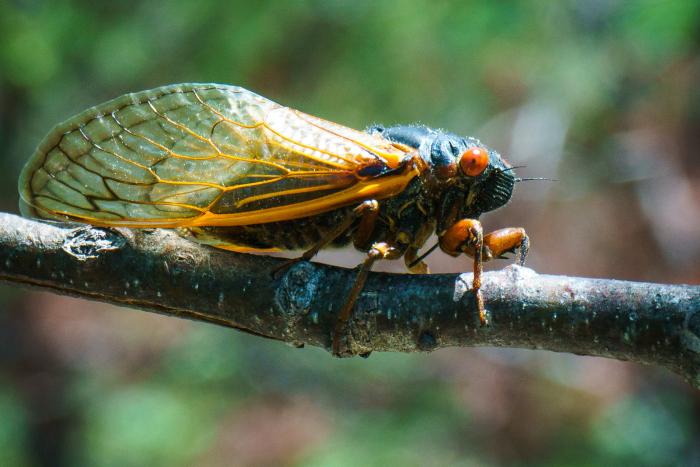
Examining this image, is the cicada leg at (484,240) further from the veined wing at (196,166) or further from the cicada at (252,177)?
the veined wing at (196,166)

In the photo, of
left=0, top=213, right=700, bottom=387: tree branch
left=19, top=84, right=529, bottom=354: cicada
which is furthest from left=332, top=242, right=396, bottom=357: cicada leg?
left=19, top=84, right=529, bottom=354: cicada

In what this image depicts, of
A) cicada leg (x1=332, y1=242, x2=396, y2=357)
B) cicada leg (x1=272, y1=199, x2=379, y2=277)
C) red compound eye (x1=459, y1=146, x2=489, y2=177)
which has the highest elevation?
red compound eye (x1=459, y1=146, x2=489, y2=177)

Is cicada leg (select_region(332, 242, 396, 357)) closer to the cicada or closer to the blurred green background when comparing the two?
the cicada

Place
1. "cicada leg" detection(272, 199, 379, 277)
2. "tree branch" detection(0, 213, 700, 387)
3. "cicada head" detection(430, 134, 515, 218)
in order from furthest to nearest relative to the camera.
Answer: "cicada head" detection(430, 134, 515, 218)
"cicada leg" detection(272, 199, 379, 277)
"tree branch" detection(0, 213, 700, 387)

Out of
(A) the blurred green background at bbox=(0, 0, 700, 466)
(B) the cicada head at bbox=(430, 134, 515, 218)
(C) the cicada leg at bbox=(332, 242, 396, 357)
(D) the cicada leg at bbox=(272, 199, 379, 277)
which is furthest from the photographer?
(A) the blurred green background at bbox=(0, 0, 700, 466)

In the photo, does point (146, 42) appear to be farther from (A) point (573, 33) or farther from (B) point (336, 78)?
(A) point (573, 33)

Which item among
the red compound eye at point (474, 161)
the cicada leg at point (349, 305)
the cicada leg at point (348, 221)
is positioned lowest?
the cicada leg at point (349, 305)

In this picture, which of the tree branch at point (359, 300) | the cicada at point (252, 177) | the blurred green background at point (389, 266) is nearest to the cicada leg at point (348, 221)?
the cicada at point (252, 177)

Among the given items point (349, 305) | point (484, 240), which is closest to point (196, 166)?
point (349, 305)
